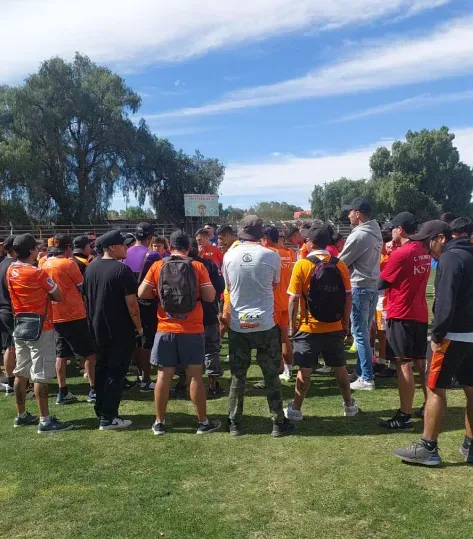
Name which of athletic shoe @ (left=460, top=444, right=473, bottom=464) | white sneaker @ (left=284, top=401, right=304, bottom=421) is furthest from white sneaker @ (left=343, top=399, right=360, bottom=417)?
athletic shoe @ (left=460, top=444, right=473, bottom=464)

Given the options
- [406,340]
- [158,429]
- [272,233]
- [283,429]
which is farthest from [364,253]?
[158,429]

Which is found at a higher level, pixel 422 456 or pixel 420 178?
pixel 420 178

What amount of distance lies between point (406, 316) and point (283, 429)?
5.34ft

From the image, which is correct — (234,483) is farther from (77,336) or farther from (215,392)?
(77,336)

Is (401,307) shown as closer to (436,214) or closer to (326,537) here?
(326,537)

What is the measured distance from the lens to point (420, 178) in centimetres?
5675

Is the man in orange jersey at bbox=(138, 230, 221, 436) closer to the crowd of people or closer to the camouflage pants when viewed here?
the crowd of people

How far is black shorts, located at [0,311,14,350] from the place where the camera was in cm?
610

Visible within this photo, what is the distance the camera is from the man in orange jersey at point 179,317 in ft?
14.7

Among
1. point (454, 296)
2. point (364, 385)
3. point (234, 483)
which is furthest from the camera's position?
point (364, 385)

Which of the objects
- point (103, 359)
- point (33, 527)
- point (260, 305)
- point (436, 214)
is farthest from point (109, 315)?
point (436, 214)

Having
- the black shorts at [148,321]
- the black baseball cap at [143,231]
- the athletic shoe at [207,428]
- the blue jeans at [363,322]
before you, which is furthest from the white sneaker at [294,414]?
the black baseball cap at [143,231]

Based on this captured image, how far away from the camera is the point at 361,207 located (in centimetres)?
564

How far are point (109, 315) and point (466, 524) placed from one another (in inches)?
141
